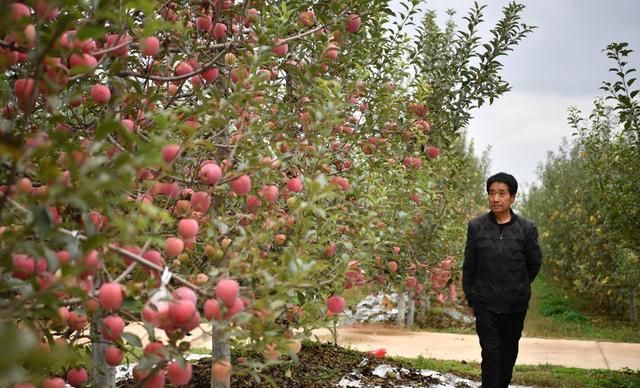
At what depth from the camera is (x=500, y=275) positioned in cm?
422

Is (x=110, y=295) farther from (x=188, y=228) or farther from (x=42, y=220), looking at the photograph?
(x=188, y=228)

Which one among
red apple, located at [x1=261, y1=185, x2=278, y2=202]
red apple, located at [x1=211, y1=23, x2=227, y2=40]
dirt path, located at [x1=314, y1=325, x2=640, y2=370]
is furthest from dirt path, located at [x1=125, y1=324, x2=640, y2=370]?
red apple, located at [x1=261, y1=185, x2=278, y2=202]

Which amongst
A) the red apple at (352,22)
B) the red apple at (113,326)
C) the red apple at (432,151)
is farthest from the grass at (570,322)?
the red apple at (113,326)

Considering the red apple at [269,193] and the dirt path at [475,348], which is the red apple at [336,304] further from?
the dirt path at [475,348]

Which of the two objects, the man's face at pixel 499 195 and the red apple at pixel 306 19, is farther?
the man's face at pixel 499 195

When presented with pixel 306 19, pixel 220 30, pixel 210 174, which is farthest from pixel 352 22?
pixel 210 174

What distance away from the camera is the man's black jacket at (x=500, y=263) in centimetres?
419

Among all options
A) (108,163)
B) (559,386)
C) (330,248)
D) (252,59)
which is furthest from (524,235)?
(108,163)

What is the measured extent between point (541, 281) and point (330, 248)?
17.9 meters

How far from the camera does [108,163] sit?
180cm

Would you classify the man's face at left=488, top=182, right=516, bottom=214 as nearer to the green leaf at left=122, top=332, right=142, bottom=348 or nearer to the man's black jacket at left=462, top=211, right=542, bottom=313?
the man's black jacket at left=462, top=211, right=542, bottom=313

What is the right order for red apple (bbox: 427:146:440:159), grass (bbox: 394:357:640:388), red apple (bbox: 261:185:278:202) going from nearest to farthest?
red apple (bbox: 261:185:278:202), red apple (bbox: 427:146:440:159), grass (bbox: 394:357:640:388)

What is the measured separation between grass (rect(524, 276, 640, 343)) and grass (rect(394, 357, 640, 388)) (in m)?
3.37

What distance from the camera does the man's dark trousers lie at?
13.7ft
